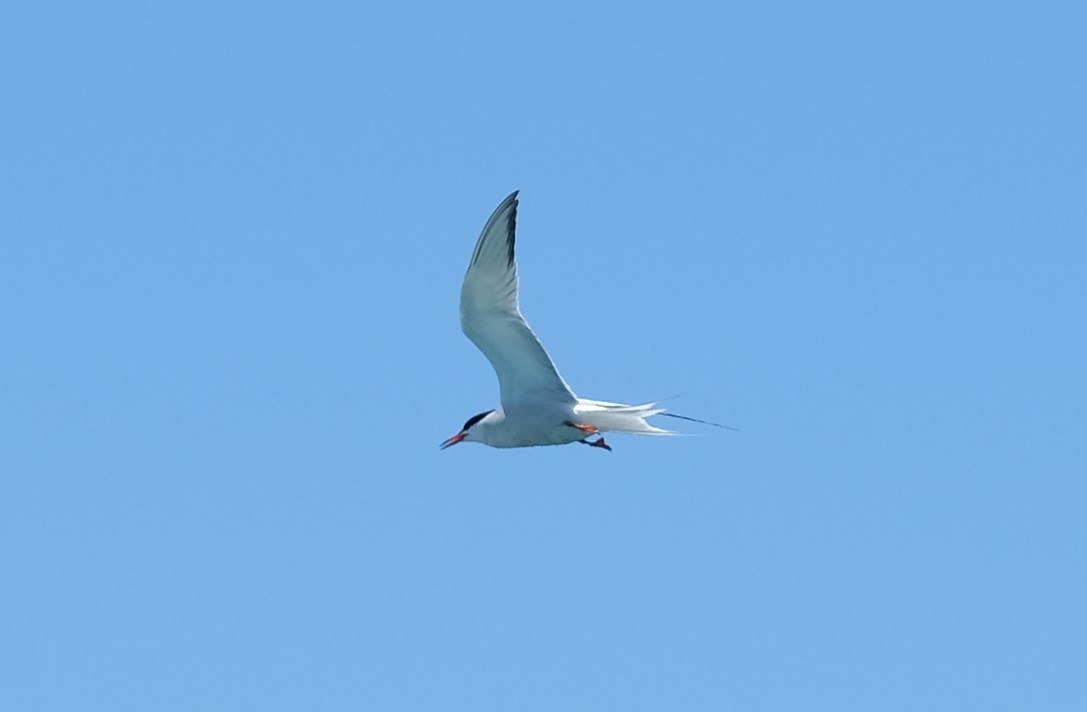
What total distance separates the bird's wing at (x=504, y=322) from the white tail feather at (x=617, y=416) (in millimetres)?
221

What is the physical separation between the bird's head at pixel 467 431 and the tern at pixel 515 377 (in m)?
0.09

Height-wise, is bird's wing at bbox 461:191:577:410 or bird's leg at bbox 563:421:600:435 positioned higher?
bird's wing at bbox 461:191:577:410

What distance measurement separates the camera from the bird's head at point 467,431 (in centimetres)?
1934

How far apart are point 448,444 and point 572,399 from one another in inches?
78.1

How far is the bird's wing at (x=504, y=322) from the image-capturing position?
57.2 ft

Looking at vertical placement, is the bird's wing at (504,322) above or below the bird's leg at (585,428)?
above

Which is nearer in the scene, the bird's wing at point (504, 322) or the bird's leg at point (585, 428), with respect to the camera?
the bird's wing at point (504, 322)

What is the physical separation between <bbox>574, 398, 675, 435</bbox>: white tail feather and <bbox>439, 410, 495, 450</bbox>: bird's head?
3.96ft

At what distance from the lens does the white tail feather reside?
60.0ft

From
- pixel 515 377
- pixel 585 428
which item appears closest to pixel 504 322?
pixel 515 377

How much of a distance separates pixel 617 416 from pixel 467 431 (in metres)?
1.96

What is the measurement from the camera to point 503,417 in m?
18.8

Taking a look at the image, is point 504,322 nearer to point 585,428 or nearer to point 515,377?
point 515,377

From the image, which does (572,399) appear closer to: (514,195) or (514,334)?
(514,334)
